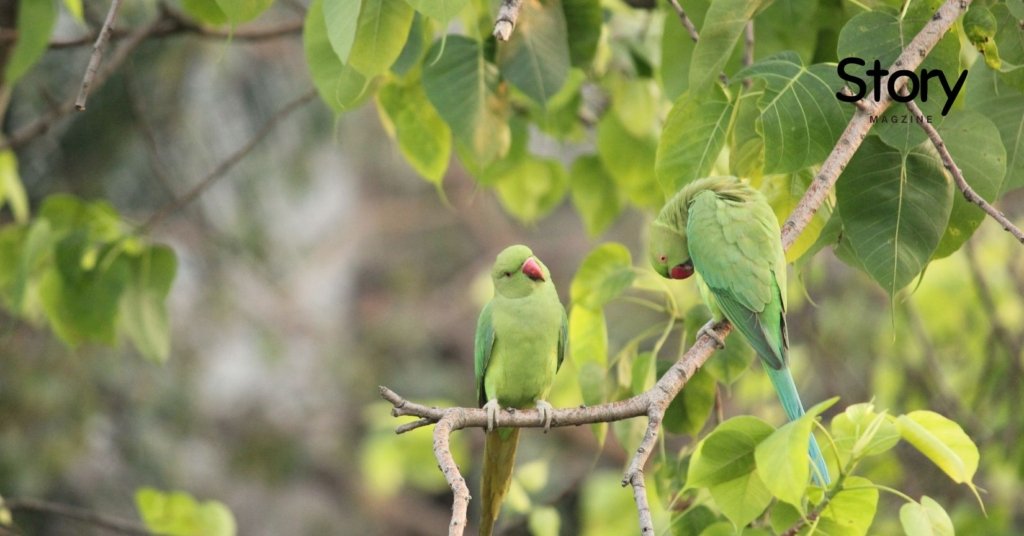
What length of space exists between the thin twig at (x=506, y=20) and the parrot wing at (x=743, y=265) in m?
0.48

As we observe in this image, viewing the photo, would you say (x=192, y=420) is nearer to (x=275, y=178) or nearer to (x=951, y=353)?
(x=275, y=178)

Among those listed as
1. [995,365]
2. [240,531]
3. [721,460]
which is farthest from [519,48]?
[240,531]

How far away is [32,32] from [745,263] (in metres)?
1.82

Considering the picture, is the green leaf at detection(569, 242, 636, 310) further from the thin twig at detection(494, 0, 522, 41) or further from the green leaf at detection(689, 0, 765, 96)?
the thin twig at detection(494, 0, 522, 41)

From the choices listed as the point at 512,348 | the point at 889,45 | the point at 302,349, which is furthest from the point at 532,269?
the point at 302,349

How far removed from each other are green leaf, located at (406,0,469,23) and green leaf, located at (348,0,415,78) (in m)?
0.20

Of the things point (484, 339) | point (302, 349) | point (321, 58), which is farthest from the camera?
point (302, 349)

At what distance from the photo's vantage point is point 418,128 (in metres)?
2.54

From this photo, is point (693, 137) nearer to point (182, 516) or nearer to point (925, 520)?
point (925, 520)

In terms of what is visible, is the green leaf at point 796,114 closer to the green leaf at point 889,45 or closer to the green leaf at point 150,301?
the green leaf at point 889,45

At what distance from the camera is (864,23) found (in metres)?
1.79

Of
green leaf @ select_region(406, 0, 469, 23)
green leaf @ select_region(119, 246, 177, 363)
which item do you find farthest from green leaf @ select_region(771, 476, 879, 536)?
green leaf @ select_region(119, 246, 177, 363)

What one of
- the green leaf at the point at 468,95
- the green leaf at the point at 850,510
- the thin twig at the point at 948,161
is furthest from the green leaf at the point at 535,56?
the green leaf at the point at 850,510

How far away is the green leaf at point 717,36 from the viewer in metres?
1.76
